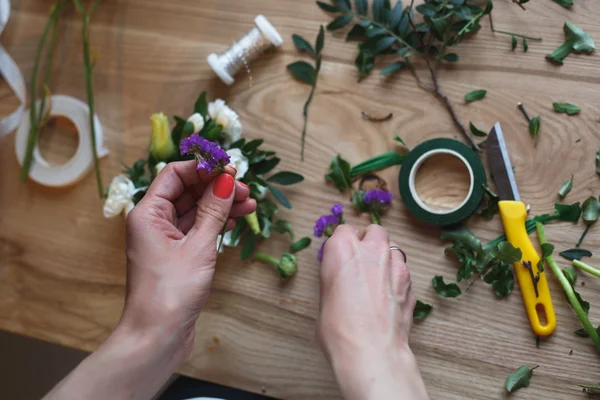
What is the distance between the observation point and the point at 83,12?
88cm

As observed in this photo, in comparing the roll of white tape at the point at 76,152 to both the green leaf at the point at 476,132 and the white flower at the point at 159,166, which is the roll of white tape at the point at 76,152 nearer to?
the white flower at the point at 159,166

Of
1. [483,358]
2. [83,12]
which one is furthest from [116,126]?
[483,358]

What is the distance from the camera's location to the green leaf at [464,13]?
0.75 meters

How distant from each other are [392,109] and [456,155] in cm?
13

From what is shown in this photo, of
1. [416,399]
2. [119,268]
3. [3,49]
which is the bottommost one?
[119,268]

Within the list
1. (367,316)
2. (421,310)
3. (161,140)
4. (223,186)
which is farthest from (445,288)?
(161,140)

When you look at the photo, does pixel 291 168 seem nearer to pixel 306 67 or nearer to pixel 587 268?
pixel 306 67

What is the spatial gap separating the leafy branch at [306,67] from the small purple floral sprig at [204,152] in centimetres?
26

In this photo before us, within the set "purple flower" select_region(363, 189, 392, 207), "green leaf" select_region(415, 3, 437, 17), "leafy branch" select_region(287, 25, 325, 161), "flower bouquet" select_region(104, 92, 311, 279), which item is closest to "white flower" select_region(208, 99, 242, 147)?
"flower bouquet" select_region(104, 92, 311, 279)

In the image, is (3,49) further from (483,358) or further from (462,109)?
(483,358)

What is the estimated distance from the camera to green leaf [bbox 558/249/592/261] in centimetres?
74

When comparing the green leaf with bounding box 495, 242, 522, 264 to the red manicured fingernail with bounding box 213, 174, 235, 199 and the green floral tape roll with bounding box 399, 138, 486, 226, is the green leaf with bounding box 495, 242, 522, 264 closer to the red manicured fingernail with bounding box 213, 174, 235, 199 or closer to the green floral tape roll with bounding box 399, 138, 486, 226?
the green floral tape roll with bounding box 399, 138, 486, 226

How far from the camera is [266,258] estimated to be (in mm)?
810

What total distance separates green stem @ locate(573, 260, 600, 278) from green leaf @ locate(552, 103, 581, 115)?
0.22 m
